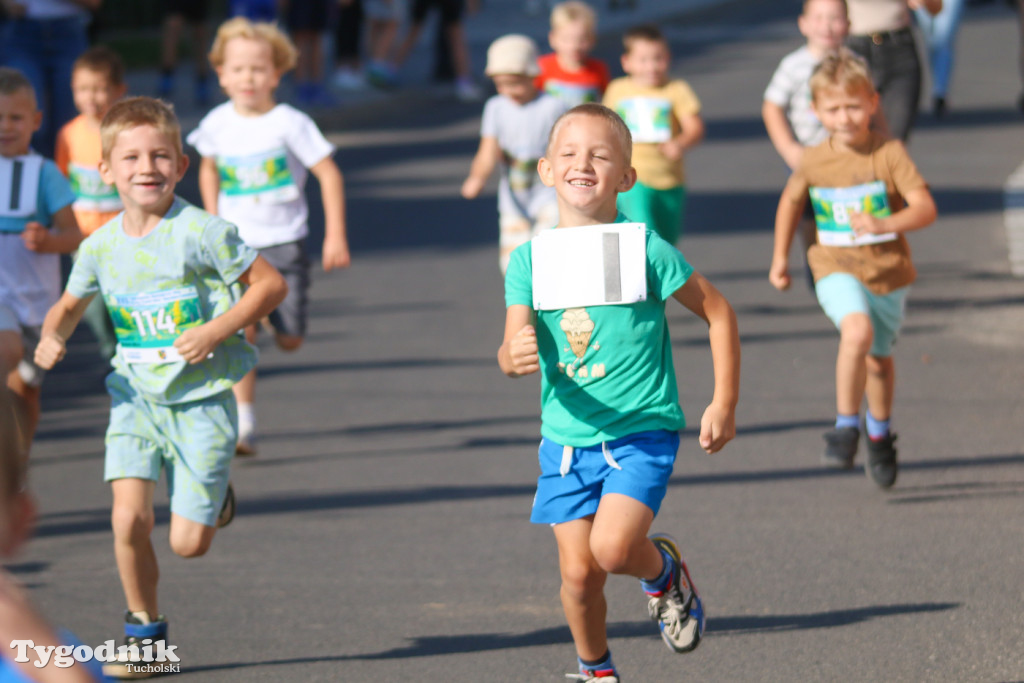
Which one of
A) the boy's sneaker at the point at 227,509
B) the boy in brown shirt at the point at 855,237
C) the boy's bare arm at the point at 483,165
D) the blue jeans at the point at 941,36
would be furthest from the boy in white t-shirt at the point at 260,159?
the blue jeans at the point at 941,36

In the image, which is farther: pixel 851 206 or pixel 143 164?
pixel 851 206

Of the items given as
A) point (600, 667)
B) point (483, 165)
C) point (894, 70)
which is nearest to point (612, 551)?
point (600, 667)

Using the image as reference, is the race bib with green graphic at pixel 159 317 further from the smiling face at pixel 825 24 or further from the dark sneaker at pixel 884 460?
the smiling face at pixel 825 24

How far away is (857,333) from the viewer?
6.00 meters

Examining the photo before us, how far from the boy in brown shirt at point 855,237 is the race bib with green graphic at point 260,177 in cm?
221

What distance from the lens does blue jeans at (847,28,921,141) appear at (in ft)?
27.8

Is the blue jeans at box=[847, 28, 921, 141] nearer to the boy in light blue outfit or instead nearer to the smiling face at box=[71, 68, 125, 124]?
the smiling face at box=[71, 68, 125, 124]

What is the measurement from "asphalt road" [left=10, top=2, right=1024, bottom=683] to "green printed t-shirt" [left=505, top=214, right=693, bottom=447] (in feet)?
2.71

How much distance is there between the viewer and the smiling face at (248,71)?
22.1 feet

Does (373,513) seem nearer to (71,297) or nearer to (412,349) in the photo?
(71,297)

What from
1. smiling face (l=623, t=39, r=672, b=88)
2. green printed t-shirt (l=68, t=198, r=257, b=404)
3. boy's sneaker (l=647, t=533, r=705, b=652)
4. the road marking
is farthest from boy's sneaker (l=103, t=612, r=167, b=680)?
the road marking

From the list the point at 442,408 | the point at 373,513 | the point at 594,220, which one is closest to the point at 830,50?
the point at 442,408

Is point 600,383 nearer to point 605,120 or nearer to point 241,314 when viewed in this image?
point 605,120

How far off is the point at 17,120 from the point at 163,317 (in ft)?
5.20
